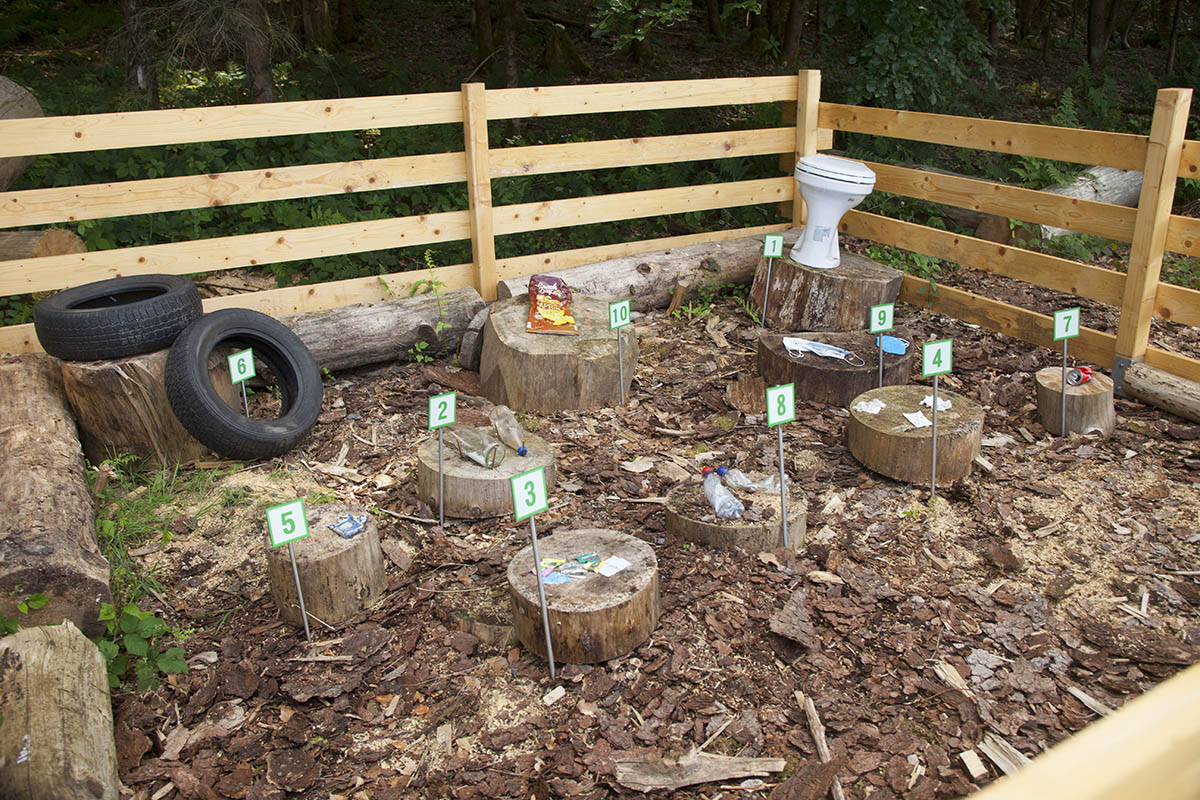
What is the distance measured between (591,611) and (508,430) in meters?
1.46

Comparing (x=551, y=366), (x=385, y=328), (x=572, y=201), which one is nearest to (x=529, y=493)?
(x=551, y=366)

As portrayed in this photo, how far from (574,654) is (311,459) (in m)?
2.19

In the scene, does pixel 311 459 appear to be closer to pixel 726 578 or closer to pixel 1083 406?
pixel 726 578

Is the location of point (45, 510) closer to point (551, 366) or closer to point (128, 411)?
point (128, 411)

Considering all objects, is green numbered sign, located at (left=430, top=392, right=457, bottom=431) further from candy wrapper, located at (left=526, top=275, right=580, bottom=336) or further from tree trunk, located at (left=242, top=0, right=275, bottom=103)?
tree trunk, located at (left=242, top=0, right=275, bottom=103)

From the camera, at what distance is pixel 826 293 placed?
19.5ft

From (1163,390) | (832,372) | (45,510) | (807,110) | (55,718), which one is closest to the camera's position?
(55,718)

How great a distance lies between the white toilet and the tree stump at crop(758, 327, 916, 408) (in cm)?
95

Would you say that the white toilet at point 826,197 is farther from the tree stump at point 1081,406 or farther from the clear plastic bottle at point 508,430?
the clear plastic bottle at point 508,430

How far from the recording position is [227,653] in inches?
133

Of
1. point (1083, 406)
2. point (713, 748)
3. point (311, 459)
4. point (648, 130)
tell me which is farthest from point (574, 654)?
point (648, 130)

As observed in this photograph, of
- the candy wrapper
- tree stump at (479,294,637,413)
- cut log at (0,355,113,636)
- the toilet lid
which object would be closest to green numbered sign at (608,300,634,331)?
tree stump at (479,294,637,413)

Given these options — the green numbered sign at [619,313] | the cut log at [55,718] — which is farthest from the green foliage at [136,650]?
the green numbered sign at [619,313]

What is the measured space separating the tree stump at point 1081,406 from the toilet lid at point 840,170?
1711 mm
